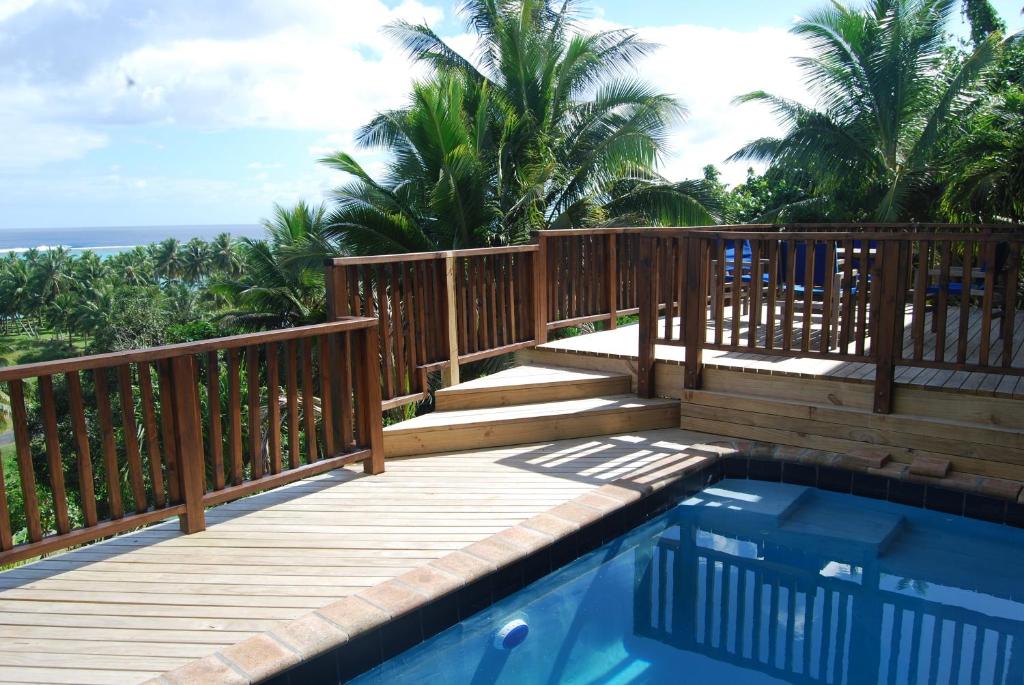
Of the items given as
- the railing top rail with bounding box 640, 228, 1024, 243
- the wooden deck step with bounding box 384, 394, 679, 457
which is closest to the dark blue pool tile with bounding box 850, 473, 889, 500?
the wooden deck step with bounding box 384, 394, 679, 457

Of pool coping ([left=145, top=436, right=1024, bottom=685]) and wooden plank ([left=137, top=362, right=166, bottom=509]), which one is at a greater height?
wooden plank ([left=137, top=362, right=166, bottom=509])

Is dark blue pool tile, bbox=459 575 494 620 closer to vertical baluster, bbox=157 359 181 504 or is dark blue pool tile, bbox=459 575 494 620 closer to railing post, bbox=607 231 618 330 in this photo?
vertical baluster, bbox=157 359 181 504

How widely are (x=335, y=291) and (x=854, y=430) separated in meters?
3.62

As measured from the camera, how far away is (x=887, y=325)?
5.19 metres

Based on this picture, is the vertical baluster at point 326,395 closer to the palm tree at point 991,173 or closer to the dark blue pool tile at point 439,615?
the dark blue pool tile at point 439,615

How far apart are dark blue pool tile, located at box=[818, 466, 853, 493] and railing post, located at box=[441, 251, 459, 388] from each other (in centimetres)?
277

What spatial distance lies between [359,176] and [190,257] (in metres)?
67.4

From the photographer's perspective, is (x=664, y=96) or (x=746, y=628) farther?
(x=664, y=96)

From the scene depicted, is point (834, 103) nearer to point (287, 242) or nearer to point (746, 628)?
point (287, 242)

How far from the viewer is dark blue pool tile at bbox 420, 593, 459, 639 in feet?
11.1

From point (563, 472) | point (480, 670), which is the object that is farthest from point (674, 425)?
point (480, 670)

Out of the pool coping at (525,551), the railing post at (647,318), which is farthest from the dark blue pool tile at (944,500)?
the railing post at (647,318)

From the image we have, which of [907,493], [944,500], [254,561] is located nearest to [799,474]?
[907,493]

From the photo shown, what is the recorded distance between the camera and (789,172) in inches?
631
